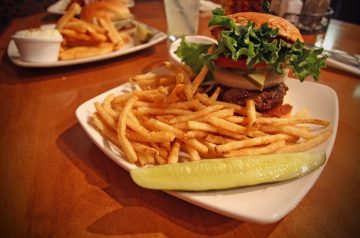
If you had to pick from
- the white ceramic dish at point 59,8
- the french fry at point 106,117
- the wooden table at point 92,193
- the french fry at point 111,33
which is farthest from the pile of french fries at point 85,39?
the french fry at point 106,117

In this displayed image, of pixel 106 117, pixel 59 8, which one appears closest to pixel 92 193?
pixel 106 117

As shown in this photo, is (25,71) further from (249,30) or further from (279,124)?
(279,124)

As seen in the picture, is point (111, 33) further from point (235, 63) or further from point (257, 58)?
point (257, 58)

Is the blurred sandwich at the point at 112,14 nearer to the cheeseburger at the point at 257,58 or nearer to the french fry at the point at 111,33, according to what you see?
the french fry at the point at 111,33

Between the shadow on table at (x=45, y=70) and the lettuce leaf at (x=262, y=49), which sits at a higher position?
the lettuce leaf at (x=262, y=49)

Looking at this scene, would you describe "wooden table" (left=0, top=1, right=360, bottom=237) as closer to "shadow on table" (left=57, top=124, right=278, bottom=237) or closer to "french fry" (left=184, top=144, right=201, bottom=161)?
"shadow on table" (left=57, top=124, right=278, bottom=237)

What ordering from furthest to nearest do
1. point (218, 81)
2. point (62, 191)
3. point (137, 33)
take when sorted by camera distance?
point (137, 33), point (218, 81), point (62, 191)

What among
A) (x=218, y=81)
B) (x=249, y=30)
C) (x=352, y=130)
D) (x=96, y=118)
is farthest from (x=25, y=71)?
(x=352, y=130)
